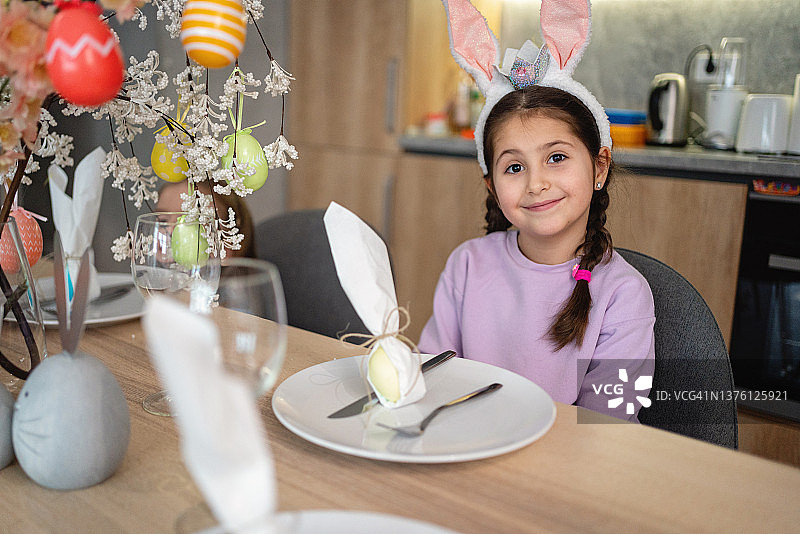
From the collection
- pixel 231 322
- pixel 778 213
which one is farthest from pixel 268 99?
pixel 231 322

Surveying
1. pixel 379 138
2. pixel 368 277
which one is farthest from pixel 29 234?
pixel 379 138

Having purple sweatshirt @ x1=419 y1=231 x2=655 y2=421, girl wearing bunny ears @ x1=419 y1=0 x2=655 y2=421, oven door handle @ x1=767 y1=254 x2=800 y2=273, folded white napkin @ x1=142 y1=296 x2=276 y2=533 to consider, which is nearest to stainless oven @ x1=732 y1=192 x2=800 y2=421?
oven door handle @ x1=767 y1=254 x2=800 y2=273

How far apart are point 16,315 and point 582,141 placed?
3.26 feet

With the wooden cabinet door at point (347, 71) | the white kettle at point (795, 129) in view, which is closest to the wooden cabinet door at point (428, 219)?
the wooden cabinet door at point (347, 71)

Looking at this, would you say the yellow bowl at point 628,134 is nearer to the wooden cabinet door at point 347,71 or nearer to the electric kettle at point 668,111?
the electric kettle at point 668,111

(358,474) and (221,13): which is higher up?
(221,13)

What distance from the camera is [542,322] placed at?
139cm

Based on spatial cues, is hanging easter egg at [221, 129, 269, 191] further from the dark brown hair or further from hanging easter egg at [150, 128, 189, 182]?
the dark brown hair

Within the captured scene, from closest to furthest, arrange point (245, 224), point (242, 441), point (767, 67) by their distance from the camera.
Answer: point (242, 441) → point (245, 224) → point (767, 67)

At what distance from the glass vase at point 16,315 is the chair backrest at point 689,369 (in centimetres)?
86

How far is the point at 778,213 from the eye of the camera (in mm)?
2143

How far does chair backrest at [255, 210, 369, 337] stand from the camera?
1.52 metres

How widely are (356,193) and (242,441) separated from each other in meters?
2.97

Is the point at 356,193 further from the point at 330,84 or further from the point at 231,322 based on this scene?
the point at 231,322
